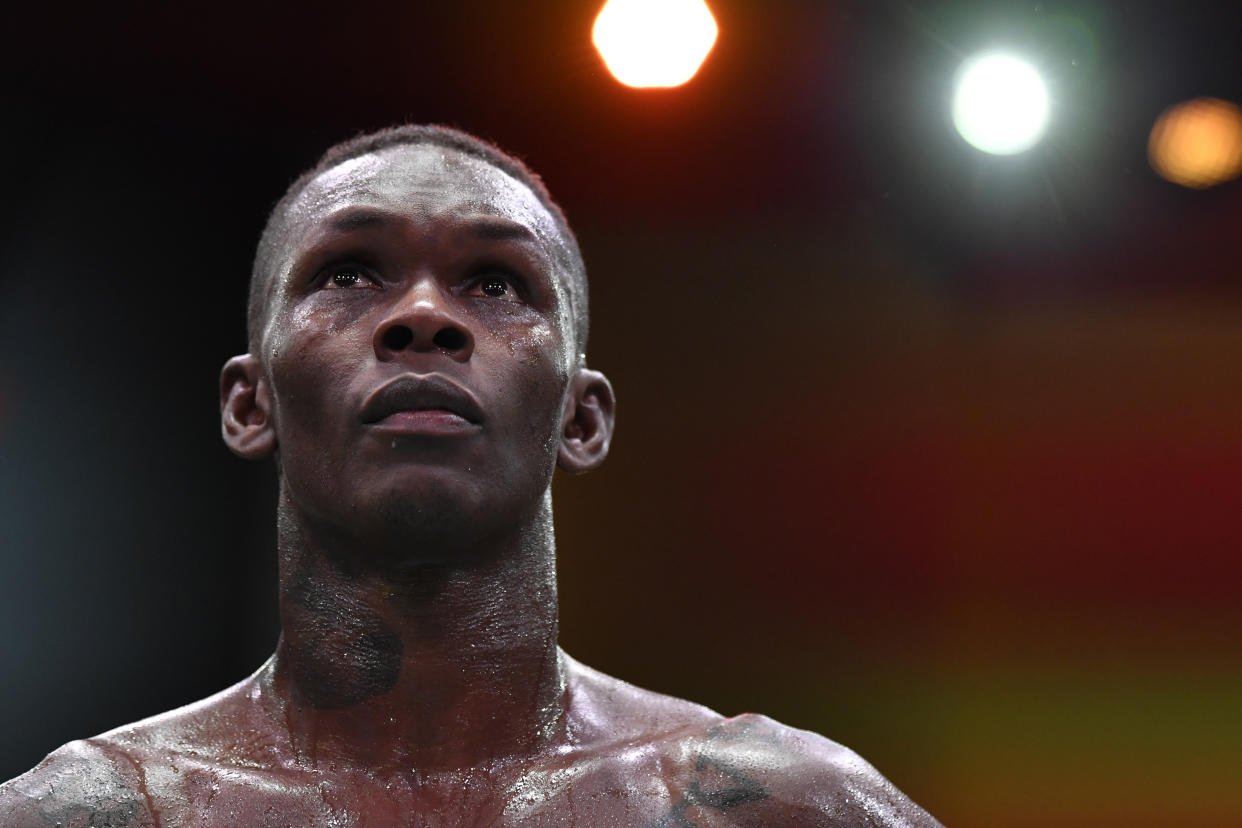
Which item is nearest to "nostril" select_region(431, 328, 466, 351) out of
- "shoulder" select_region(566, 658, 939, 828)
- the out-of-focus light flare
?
"shoulder" select_region(566, 658, 939, 828)

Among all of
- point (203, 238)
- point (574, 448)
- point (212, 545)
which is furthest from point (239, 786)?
point (203, 238)

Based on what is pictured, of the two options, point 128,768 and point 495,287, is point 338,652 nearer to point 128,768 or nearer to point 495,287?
point 128,768

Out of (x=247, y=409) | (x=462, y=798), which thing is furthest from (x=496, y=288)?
(x=462, y=798)

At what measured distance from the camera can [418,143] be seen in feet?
9.63

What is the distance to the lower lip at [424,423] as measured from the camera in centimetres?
244

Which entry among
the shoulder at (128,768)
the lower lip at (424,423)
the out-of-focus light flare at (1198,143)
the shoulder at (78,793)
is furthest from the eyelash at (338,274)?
the out-of-focus light flare at (1198,143)

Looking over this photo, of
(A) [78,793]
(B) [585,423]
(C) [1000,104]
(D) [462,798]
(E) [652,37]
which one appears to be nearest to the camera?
(A) [78,793]

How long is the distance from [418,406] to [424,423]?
30 mm

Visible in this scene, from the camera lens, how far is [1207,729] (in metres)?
3.75

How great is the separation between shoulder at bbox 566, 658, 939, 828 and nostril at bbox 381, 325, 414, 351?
665 millimetres

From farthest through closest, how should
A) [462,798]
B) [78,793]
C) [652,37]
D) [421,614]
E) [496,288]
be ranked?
[652,37] → [496,288] → [421,614] → [462,798] → [78,793]

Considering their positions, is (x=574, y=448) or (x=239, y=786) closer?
(x=239, y=786)

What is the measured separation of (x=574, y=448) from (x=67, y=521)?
4.27 feet

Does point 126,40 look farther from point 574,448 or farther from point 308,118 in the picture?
point 574,448
